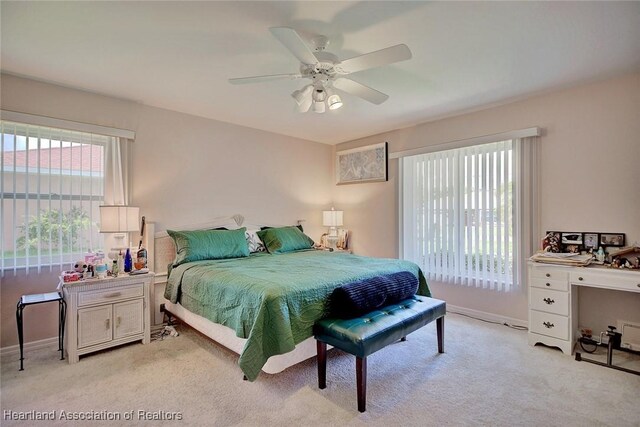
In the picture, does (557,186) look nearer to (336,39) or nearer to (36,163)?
(336,39)

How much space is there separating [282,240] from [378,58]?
2.59 metres

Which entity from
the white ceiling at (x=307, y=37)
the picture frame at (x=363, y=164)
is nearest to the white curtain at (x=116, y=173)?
the white ceiling at (x=307, y=37)

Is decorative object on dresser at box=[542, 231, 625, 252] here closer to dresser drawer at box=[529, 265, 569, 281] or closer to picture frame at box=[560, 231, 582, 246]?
picture frame at box=[560, 231, 582, 246]

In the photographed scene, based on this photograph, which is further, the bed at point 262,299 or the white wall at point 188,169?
the white wall at point 188,169

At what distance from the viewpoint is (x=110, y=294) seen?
2686mm

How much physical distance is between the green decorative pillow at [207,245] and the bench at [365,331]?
1627 millimetres

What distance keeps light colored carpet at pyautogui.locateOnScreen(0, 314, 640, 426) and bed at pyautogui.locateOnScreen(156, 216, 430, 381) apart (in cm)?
23

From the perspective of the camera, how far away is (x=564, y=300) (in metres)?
2.65

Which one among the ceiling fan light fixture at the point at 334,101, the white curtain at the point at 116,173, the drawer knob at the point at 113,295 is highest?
the ceiling fan light fixture at the point at 334,101

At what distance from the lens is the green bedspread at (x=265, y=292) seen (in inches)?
78.1

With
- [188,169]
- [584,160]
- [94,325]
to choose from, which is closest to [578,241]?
[584,160]

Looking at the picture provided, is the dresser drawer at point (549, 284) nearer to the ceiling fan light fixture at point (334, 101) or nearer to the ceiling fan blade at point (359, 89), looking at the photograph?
the ceiling fan blade at point (359, 89)

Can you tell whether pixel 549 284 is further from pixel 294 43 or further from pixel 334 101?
pixel 294 43

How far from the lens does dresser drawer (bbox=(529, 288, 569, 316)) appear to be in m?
2.65
